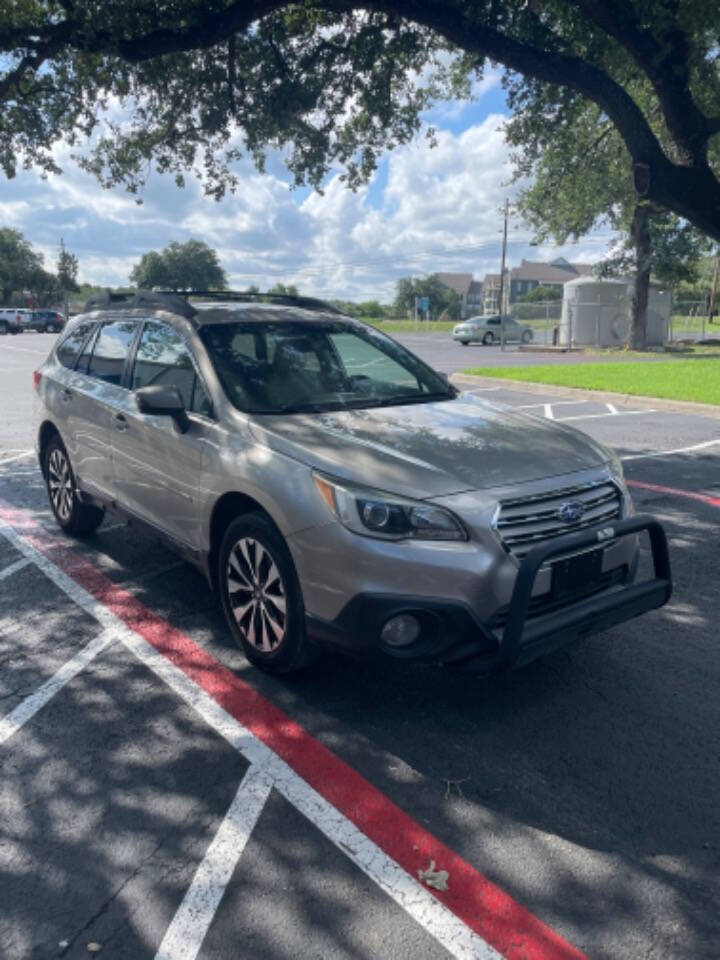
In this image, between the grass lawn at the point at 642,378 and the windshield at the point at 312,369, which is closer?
the windshield at the point at 312,369

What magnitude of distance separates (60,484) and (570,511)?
431 centimetres

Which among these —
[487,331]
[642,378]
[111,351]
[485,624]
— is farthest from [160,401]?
[487,331]

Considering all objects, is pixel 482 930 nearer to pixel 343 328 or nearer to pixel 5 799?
pixel 5 799

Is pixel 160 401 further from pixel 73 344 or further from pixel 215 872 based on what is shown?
pixel 73 344

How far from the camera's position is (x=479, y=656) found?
312 cm

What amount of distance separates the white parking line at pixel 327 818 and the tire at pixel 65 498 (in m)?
1.67

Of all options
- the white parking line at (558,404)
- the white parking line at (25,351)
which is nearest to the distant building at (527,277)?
the white parking line at (25,351)

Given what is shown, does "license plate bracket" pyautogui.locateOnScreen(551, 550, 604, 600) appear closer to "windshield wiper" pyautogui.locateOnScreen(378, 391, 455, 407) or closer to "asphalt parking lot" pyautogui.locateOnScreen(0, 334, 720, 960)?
"asphalt parking lot" pyautogui.locateOnScreen(0, 334, 720, 960)

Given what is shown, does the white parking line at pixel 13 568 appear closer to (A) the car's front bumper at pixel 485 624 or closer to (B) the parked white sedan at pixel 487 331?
(A) the car's front bumper at pixel 485 624

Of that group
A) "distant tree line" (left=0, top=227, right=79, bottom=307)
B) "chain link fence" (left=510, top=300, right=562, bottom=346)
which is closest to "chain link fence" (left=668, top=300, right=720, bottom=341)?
"chain link fence" (left=510, top=300, right=562, bottom=346)

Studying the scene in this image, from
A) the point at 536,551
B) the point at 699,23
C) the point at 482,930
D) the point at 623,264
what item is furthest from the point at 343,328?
the point at 623,264

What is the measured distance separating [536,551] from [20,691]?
2.55m

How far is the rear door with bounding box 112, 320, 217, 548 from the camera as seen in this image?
13.6 ft

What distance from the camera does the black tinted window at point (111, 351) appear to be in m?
5.16
